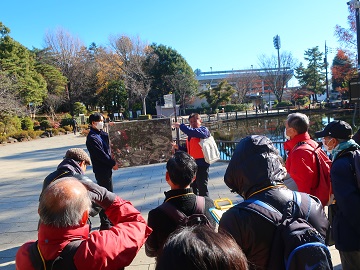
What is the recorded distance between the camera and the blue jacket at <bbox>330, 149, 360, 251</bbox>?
6.75 feet

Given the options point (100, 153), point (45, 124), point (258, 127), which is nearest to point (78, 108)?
point (45, 124)

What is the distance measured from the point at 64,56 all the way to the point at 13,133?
19345 millimetres

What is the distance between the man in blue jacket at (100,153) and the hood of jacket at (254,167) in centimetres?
294

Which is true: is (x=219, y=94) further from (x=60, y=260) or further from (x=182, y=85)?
(x=60, y=260)

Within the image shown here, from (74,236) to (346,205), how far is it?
182 cm

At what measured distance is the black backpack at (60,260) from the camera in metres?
1.35

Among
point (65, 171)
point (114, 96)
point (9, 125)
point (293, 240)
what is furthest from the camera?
point (114, 96)

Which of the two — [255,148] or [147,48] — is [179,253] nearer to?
[255,148]

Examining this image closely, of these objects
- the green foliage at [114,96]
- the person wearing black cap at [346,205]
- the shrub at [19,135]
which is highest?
the green foliage at [114,96]

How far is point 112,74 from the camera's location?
38188 mm

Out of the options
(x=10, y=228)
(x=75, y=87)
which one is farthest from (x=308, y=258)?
(x=75, y=87)

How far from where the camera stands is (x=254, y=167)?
144 centimetres

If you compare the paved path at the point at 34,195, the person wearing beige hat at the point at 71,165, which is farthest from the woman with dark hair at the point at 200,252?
the paved path at the point at 34,195

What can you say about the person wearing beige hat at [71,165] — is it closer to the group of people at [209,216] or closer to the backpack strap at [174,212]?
the group of people at [209,216]
